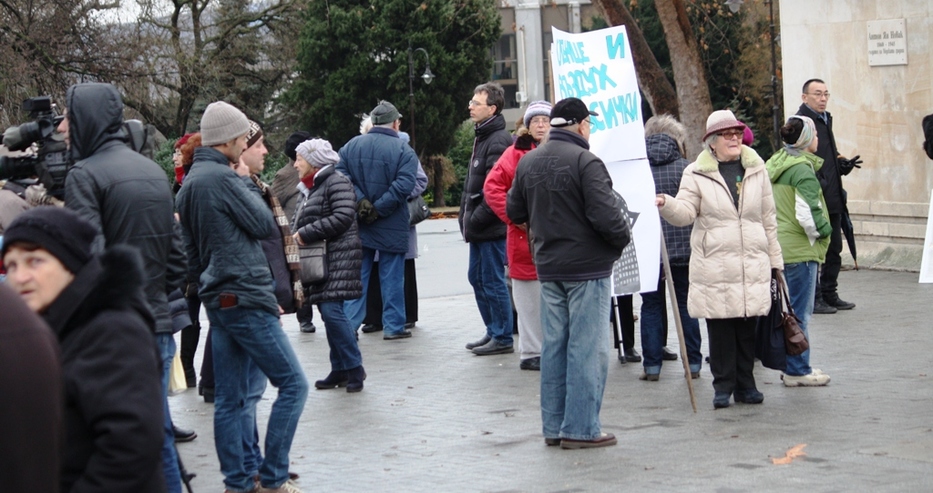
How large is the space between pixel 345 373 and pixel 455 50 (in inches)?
1462

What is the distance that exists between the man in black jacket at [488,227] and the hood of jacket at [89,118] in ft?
16.0

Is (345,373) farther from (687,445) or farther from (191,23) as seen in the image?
(191,23)

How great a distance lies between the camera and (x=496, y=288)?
1025 cm

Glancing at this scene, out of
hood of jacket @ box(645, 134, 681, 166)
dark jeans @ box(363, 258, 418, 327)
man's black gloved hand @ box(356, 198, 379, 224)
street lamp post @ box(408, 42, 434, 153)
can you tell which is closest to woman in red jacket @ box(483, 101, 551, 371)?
hood of jacket @ box(645, 134, 681, 166)

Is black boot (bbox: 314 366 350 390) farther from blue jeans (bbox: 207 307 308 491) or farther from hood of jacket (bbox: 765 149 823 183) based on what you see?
hood of jacket (bbox: 765 149 823 183)

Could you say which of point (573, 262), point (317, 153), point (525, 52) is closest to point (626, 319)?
point (317, 153)

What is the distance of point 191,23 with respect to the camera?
41.8 metres

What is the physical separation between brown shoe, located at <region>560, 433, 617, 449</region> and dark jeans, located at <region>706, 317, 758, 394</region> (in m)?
1.16

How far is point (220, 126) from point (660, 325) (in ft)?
13.0

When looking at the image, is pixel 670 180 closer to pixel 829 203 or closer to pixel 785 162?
pixel 785 162

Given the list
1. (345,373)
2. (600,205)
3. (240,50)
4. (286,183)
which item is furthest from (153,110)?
(600,205)

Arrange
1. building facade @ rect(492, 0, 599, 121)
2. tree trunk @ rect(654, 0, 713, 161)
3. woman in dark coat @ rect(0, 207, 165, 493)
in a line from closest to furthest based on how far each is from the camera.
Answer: woman in dark coat @ rect(0, 207, 165, 493) < tree trunk @ rect(654, 0, 713, 161) < building facade @ rect(492, 0, 599, 121)

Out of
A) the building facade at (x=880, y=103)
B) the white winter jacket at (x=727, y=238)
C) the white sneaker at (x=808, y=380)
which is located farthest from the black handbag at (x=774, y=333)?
the building facade at (x=880, y=103)

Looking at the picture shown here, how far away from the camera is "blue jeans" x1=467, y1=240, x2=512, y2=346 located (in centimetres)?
1024
